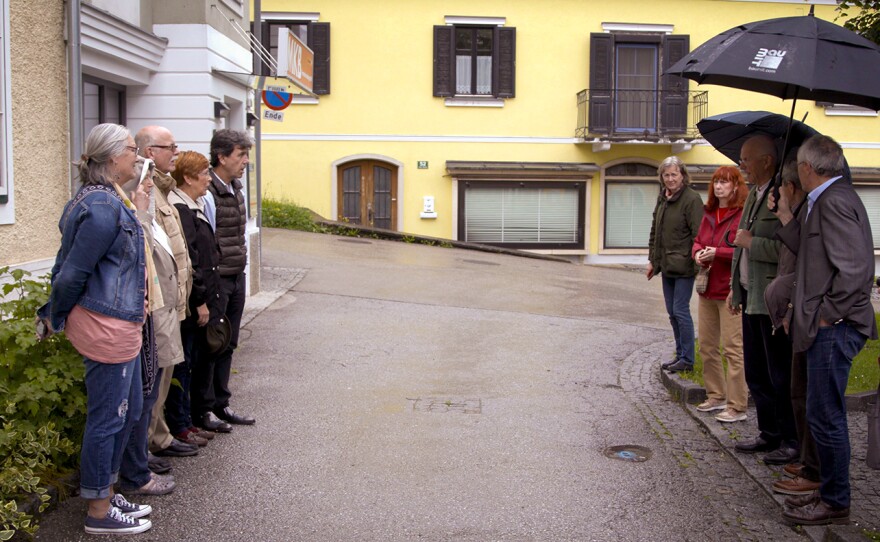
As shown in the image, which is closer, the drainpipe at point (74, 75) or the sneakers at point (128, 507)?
the sneakers at point (128, 507)

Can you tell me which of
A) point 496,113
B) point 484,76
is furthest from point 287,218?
point 484,76

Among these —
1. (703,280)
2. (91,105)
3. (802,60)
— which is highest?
(91,105)

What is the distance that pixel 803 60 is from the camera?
504cm

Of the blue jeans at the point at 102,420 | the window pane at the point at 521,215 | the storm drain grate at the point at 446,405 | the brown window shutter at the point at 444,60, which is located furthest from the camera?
the window pane at the point at 521,215

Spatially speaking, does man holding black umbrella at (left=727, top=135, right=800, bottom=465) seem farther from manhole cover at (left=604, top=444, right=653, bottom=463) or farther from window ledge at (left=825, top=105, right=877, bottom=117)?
window ledge at (left=825, top=105, right=877, bottom=117)

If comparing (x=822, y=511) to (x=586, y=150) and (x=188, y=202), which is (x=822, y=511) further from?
(x=586, y=150)

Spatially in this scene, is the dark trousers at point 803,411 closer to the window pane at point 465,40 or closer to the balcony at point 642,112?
the balcony at point 642,112

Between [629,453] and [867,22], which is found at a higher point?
[867,22]

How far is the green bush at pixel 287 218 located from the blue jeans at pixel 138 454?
1659 centimetres

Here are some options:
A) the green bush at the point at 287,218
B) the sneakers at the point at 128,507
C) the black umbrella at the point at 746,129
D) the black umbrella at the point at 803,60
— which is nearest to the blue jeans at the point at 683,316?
the black umbrella at the point at 746,129

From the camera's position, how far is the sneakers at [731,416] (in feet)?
22.4

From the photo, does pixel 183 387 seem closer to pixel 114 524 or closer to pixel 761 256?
pixel 114 524

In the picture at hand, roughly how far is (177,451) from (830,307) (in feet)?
12.6

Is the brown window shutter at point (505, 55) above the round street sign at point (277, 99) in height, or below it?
above
